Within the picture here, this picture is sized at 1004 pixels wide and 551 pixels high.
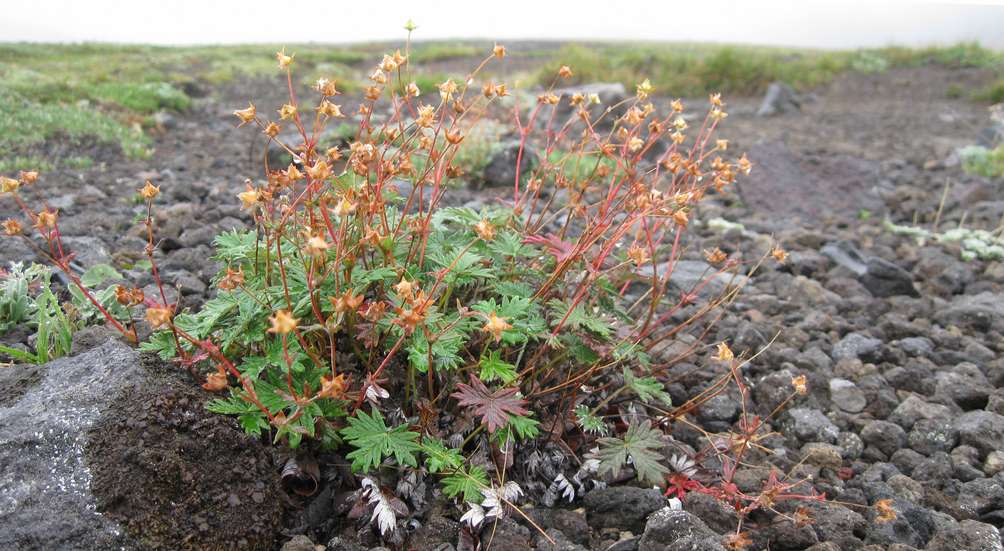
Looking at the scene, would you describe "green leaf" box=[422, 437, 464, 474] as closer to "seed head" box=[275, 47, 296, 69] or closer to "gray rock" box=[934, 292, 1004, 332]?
"seed head" box=[275, 47, 296, 69]

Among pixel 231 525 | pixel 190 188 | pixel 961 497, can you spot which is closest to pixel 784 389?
pixel 961 497

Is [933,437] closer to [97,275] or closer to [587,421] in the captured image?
[587,421]

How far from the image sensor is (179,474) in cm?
200

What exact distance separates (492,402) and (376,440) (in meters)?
0.34

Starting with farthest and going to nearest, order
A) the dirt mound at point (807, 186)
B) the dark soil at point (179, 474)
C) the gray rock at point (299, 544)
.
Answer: the dirt mound at point (807, 186), the gray rock at point (299, 544), the dark soil at point (179, 474)

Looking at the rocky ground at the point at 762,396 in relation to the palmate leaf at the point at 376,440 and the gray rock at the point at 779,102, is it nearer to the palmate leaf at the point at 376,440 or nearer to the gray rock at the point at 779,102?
the palmate leaf at the point at 376,440

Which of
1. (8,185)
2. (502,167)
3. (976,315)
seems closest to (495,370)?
(8,185)

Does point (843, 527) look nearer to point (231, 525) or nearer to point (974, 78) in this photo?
point (231, 525)

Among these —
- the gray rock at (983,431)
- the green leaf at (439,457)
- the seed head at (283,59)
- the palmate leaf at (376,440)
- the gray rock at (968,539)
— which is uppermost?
the seed head at (283,59)

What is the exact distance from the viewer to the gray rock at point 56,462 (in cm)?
179

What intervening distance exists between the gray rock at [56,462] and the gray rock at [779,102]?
430 inches

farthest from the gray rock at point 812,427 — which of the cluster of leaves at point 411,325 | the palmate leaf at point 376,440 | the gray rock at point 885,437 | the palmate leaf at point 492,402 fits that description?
the palmate leaf at point 376,440

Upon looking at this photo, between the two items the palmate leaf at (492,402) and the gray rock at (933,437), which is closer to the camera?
the palmate leaf at (492,402)

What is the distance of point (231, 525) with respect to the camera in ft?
6.59
